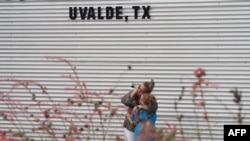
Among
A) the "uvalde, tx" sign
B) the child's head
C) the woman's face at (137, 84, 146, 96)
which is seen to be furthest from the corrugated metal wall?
the child's head

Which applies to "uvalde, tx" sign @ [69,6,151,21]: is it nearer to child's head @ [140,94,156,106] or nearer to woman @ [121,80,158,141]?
woman @ [121,80,158,141]

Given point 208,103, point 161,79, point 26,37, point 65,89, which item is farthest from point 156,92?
point 26,37

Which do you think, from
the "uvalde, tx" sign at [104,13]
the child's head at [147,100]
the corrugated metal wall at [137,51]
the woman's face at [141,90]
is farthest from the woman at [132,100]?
the "uvalde, tx" sign at [104,13]

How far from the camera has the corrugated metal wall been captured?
31.8 feet

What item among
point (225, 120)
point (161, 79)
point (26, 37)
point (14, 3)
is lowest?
point (225, 120)

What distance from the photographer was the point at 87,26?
10.2 meters

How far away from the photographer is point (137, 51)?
1001 centimetres

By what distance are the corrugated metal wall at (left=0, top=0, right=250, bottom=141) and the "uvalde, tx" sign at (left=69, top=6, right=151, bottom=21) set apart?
8 cm

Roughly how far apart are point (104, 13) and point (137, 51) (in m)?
0.93

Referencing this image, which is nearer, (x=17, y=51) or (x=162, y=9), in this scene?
(x=162, y=9)

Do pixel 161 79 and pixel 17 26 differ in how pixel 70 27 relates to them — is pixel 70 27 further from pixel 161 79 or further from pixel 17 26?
pixel 161 79

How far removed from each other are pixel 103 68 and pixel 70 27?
977 mm

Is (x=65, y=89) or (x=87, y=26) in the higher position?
(x=87, y=26)

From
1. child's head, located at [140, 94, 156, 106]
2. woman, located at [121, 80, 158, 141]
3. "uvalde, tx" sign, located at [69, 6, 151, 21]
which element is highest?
"uvalde, tx" sign, located at [69, 6, 151, 21]
